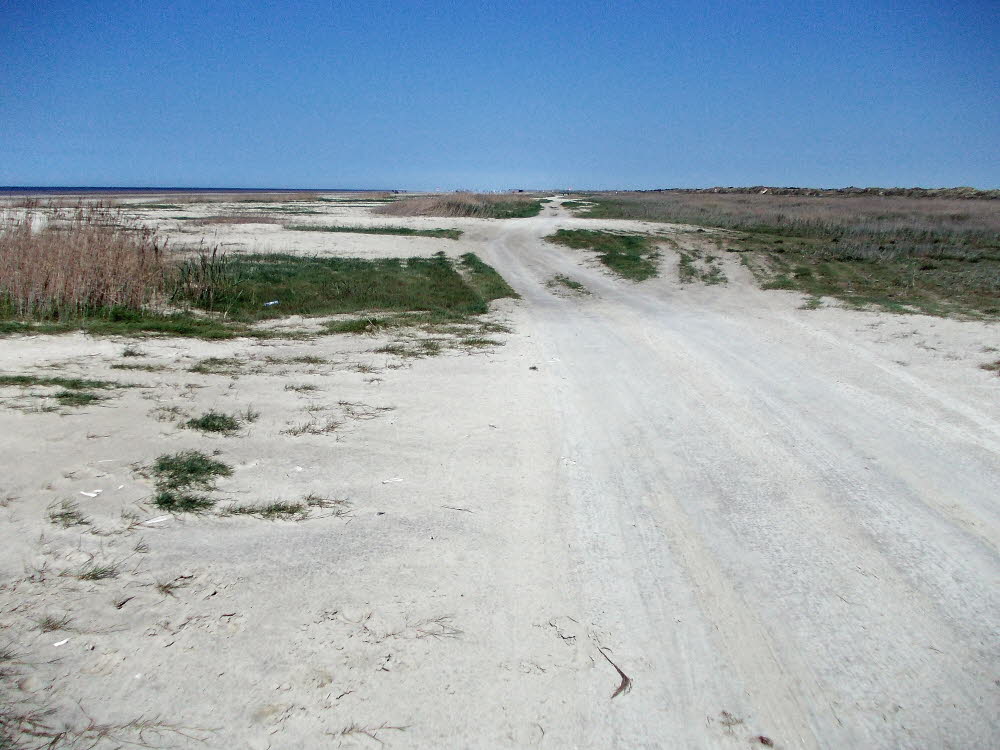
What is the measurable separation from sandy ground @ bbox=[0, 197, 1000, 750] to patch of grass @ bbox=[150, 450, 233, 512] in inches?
5.2

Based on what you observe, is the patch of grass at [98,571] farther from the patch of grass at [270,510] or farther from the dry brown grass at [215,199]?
the dry brown grass at [215,199]

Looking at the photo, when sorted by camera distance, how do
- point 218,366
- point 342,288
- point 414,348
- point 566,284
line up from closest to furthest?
1. point 218,366
2. point 414,348
3. point 342,288
4. point 566,284

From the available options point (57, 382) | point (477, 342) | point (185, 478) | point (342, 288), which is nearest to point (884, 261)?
point (477, 342)

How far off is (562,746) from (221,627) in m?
1.85

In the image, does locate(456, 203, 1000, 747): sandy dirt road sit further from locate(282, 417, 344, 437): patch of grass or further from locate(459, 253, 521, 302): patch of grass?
locate(459, 253, 521, 302): patch of grass

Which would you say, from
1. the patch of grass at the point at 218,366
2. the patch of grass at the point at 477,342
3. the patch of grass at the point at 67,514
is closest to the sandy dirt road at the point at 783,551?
the patch of grass at the point at 477,342

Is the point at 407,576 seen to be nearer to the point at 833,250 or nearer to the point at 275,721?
the point at 275,721

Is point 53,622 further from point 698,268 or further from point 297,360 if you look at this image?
point 698,268

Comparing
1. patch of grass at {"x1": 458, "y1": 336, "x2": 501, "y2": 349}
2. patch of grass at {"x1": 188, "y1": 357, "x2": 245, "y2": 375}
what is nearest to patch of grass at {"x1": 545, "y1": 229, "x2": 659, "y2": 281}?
patch of grass at {"x1": 458, "y1": 336, "x2": 501, "y2": 349}

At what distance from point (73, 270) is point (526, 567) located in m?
10.4

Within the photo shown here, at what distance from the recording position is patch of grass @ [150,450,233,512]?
4.38 m

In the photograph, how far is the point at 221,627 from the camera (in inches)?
128

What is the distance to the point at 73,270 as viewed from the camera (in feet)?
34.4

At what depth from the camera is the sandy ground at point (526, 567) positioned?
283cm
